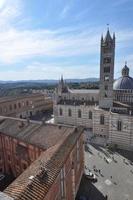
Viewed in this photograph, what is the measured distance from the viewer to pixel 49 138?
978 inches

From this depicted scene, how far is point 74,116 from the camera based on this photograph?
173 feet

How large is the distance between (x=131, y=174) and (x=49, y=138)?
15.9 metres

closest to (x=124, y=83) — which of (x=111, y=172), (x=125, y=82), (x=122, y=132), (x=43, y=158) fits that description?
(x=125, y=82)

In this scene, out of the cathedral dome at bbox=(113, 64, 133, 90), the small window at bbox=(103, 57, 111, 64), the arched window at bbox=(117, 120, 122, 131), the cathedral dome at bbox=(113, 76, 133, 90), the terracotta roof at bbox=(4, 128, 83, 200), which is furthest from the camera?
the cathedral dome at bbox=(113, 64, 133, 90)

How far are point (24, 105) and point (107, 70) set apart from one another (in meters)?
37.7

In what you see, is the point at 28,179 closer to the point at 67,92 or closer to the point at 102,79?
the point at 102,79

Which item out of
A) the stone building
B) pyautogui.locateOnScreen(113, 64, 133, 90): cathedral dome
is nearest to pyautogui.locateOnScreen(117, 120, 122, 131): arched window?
pyautogui.locateOnScreen(113, 64, 133, 90): cathedral dome

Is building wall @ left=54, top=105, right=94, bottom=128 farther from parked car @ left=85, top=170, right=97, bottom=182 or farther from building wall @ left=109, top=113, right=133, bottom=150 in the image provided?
parked car @ left=85, top=170, right=97, bottom=182

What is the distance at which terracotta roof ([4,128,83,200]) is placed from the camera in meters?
12.9

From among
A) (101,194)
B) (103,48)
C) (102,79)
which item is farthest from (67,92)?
(101,194)

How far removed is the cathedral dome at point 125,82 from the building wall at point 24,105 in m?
34.7

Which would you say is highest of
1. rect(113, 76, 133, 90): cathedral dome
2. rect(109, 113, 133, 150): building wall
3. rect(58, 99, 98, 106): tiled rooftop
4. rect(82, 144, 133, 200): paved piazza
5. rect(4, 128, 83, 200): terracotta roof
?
rect(113, 76, 133, 90): cathedral dome

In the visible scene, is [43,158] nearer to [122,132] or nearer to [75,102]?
[122,132]

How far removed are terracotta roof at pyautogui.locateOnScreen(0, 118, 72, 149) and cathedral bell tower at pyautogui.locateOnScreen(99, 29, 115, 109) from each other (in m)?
20.2
